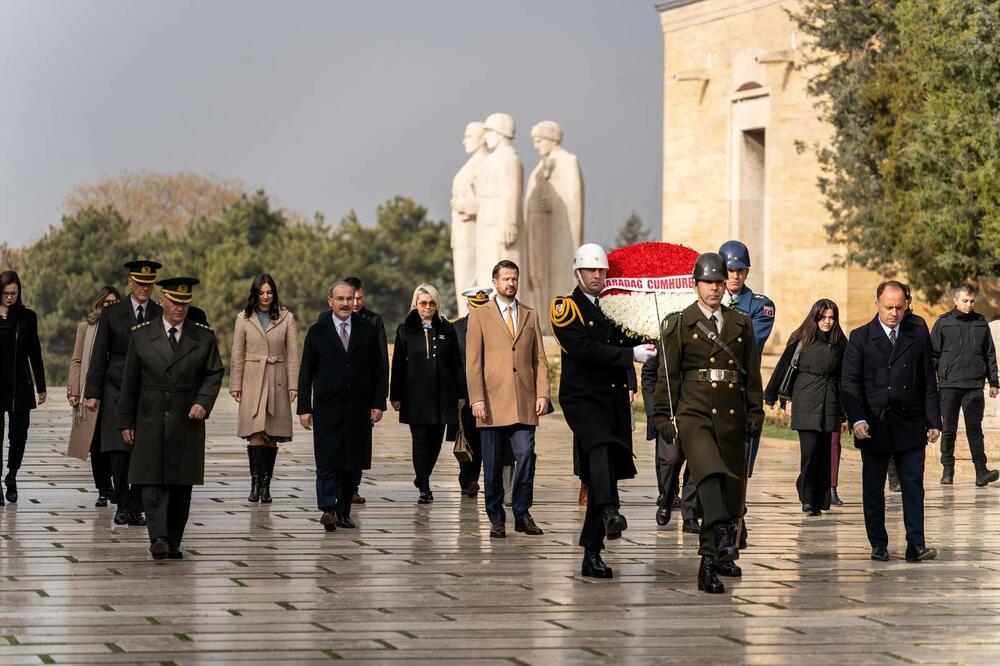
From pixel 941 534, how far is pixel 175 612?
5932mm

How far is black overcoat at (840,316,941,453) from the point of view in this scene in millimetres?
11305

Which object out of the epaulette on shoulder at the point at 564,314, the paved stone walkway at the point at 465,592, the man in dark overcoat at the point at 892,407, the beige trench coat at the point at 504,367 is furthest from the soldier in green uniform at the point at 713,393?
the beige trench coat at the point at 504,367

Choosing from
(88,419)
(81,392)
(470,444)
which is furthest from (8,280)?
(470,444)

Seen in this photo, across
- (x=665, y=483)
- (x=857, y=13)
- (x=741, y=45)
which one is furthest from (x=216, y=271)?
(x=665, y=483)

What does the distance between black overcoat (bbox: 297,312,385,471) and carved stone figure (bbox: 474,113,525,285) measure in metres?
20.9

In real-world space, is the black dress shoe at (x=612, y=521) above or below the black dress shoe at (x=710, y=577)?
above

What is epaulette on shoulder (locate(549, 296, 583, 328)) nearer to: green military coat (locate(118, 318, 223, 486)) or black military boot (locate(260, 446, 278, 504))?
green military coat (locate(118, 318, 223, 486))

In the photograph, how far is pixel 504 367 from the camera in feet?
40.9

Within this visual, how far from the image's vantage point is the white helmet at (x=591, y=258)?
10.7 m

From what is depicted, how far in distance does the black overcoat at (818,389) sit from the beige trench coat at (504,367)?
2.48 metres

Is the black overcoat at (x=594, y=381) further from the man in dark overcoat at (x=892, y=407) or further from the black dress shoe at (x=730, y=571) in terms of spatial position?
the man in dark overcoat at (x=892, y=407)

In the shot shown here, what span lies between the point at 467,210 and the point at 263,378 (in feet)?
69.1

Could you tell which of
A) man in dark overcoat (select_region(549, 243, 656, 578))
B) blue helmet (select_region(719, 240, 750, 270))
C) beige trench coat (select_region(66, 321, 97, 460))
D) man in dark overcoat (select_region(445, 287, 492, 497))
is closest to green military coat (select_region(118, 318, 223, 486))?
man in dark overcoat (select_region(549, 243, 656, 578))

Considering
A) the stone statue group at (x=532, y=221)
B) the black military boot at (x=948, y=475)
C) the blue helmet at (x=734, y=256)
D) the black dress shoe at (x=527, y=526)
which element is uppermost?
the stone statue group at (x=532, y=221)
